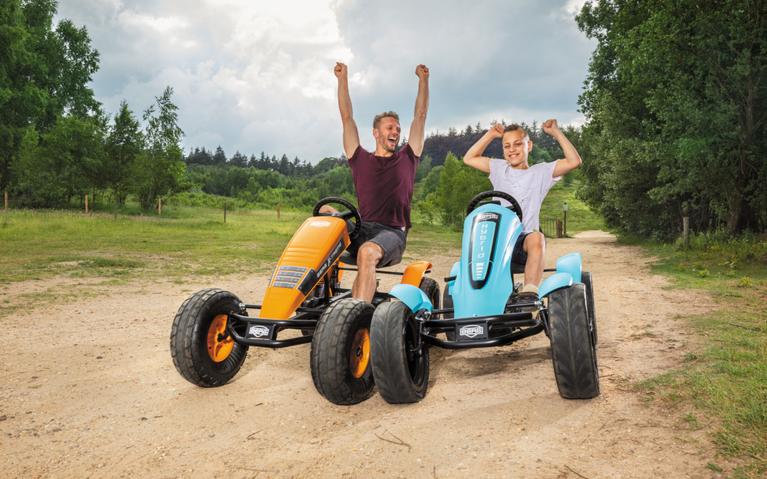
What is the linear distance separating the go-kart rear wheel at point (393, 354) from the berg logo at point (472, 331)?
427 millimetres

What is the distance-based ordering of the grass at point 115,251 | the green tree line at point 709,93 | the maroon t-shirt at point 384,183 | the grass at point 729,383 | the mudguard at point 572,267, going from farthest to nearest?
1. the green tree line at point 709,93
2. the grass at point 115,251
3. the maroon t-shirt at point 384,183
4. the mudguard at point 572,267
5. the grass at point 729,383

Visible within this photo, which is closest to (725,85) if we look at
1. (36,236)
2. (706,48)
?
(706,48)

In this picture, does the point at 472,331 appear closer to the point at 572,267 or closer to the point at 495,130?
the point at 572,267

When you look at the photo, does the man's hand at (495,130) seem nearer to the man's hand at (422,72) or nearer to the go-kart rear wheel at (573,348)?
the man's hand at (422,72)

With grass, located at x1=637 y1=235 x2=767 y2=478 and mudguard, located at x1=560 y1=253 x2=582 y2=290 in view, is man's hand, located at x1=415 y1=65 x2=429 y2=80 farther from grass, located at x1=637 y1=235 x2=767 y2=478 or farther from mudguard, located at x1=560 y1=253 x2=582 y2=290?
grass, located at x1=637 y1=235 x2=767 y2=478

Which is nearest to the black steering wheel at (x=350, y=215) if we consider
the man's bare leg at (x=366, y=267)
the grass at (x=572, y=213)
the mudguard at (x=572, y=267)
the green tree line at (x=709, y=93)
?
the man's bare leg at (x=366, y=267)

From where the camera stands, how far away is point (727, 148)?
14734 mm

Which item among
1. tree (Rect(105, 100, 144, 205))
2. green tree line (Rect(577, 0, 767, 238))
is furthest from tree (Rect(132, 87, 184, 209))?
green tree line (Rect(577, 0, 767, 238))

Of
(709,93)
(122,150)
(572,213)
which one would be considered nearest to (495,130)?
(709,93)

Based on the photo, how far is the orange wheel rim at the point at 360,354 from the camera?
4.23 meters

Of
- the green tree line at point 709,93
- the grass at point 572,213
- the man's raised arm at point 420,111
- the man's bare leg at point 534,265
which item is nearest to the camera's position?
the man's bare leg at point 534,265

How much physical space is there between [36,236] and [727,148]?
21.8m

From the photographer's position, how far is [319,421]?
3975 mm

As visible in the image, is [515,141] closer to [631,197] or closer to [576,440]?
[576,440]
